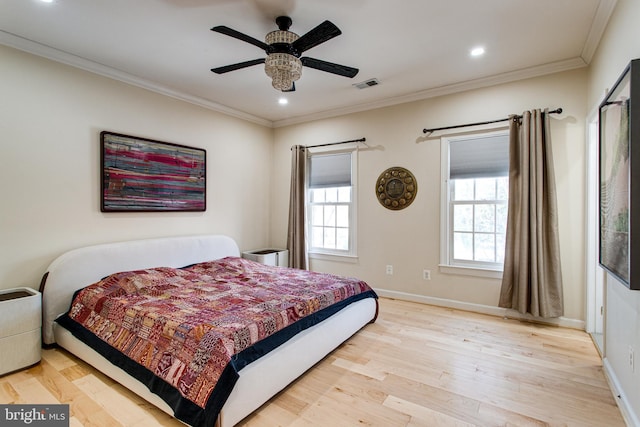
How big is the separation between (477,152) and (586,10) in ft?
5.36

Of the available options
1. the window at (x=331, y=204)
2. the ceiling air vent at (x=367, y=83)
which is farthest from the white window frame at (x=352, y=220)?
the ceiling air vent at (x=367, y=83)

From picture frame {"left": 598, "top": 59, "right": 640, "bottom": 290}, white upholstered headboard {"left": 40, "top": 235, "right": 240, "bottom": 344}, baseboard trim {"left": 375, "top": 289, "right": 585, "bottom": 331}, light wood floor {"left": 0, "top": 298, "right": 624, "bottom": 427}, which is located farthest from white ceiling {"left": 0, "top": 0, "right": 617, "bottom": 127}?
light wood floor {"left": 0, "top": 298, "right": 624, "bottom": 427}

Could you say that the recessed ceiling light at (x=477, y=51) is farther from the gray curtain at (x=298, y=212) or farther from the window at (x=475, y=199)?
the gray curtain at (x=298, y=212)

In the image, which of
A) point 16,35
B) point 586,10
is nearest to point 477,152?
point 586,10

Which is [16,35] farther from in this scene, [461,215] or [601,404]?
[601,404]

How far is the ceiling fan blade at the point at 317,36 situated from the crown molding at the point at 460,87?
7.29 ft

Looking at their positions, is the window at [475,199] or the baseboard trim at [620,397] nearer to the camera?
the baseboard trim at [620,397]

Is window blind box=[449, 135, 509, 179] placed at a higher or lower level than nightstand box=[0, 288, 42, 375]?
higher

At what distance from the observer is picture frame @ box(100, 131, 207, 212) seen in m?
3.34

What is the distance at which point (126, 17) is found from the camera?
247 cm

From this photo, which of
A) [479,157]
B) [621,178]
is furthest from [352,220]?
[621,178]

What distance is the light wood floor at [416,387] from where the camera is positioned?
1.91 meters

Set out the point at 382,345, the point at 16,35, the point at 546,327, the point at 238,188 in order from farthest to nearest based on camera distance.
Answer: the point at 238,188 < the point at 546,327 < the point at 382,345 < the point at 16,35

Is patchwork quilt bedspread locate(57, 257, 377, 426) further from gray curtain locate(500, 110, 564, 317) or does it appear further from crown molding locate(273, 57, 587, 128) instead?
crown molding locate(273, 57, 587, 128)
